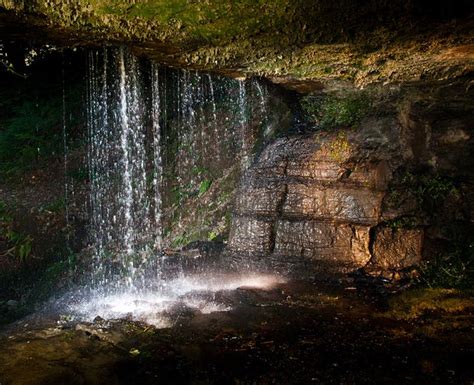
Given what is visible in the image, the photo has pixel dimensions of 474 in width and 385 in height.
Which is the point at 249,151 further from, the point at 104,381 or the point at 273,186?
the point at 104,381

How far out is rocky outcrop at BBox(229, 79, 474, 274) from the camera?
6406mm

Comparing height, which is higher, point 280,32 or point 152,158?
point 280,32

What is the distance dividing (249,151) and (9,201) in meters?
6.91

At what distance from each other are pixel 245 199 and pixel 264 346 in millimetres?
3804

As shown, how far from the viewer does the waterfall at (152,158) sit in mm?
8837

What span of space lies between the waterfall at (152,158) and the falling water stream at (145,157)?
0.03m

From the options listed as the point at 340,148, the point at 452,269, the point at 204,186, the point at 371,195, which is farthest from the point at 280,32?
the point at 204,186

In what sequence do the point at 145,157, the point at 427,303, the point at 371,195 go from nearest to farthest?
the point at 427,303 → the point at 371,195 → the point at 145,157

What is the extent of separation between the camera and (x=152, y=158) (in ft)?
35.2

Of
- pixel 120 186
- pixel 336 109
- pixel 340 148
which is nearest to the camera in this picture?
pixel 340 148

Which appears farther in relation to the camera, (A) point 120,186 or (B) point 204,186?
(A) point 120,186

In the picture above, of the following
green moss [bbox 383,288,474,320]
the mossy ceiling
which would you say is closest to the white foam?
green moss [bbox 383,288,474,320]

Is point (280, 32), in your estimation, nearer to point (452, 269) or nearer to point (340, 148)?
point (340, 148)

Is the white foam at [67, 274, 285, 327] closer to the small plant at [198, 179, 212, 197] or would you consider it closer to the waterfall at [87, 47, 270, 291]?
the waterfall at [87, 47, 270, 291]
